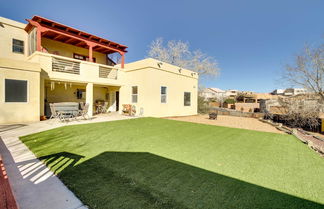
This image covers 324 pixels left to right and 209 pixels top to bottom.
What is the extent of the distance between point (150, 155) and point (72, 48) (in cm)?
1360

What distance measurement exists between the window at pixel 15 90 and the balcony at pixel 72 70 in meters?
1.60

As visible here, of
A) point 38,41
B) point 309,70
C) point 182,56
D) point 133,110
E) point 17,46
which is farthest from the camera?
point 182,56

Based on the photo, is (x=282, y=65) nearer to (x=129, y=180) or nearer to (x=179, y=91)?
(x=179, y=91)

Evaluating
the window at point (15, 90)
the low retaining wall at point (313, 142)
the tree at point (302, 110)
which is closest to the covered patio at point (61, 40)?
the window at point (15, 90)

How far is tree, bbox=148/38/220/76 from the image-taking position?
2398cm

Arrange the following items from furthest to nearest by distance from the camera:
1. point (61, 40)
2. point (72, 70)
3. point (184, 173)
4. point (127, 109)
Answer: point (127, 109), point (61, 40), point (72, 70), point (184, 173)

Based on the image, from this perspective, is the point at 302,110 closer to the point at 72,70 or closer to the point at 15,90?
the point at 72,70

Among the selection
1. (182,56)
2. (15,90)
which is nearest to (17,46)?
(15,90)

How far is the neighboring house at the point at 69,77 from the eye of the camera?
764 centimetres

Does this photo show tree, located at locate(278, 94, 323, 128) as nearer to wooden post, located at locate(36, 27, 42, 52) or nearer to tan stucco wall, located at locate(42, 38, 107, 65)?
tan stucco wall, located at locate(42, 38, 107, 65)

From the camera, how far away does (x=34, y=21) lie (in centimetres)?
937

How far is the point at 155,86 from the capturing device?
1181cm

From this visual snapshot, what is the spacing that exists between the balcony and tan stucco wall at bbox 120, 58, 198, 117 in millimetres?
1533

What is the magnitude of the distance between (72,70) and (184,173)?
1047 cm
